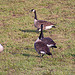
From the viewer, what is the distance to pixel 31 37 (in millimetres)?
15938

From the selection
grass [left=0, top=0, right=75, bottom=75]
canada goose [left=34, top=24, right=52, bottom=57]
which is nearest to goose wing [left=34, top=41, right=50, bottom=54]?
canada goose [left=34, top=24, right=52, bottom=57]

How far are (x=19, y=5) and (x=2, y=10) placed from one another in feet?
7.69

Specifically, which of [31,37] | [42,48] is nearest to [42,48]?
[42,48]

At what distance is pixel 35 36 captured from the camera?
637 inches

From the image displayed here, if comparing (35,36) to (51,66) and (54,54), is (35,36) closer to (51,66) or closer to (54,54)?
(54,54)

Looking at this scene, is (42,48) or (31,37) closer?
(42,48)

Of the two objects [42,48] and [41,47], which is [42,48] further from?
[41,47]

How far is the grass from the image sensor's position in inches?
414

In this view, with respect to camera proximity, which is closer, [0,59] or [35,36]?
[0,59]

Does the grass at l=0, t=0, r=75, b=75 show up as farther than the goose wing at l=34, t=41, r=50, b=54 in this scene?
No

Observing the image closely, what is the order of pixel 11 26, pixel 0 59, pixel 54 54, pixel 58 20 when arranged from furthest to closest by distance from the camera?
pixel 58 20 < pixel 11 26 < pixel 54 54 < pixel 0 59

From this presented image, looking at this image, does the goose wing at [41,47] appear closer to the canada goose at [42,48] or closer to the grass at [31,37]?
the canada goose at [42,48]

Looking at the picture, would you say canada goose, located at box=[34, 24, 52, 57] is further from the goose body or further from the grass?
the grass

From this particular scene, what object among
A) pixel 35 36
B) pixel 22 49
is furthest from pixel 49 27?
pixel 22 49
